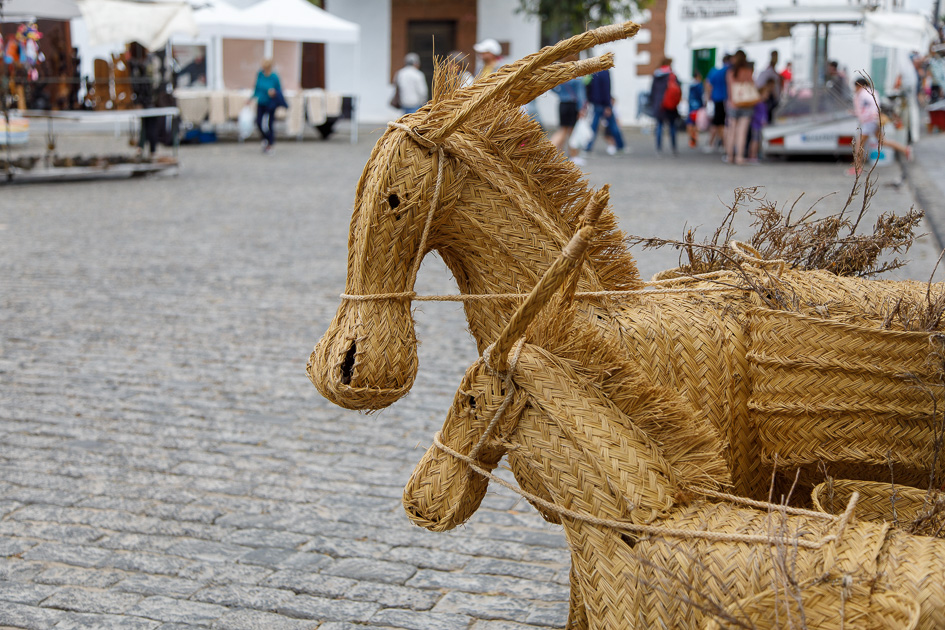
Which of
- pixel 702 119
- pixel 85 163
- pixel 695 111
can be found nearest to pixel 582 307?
pixel 85 163

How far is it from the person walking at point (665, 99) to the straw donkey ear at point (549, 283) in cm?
1799

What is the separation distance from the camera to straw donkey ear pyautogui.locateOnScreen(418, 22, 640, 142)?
2139mm

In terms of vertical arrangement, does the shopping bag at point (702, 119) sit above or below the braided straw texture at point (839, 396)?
above

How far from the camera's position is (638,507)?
1951mm

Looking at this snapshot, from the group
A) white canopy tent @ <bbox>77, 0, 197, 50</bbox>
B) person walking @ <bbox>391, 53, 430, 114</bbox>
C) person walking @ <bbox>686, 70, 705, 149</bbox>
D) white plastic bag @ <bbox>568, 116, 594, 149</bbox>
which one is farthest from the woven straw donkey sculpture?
person walking @ <bbox>686, 70, 705, 149</bbox>

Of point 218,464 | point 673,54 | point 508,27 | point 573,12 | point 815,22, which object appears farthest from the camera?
point 508,27

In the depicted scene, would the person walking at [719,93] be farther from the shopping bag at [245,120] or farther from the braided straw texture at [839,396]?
the braided straw texture at [839,396]

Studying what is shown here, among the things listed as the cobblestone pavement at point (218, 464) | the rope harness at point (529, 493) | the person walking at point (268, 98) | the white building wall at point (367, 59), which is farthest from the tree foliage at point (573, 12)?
the rope harness at point (529, 493)

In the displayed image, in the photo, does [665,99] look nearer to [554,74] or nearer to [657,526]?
[554,74]

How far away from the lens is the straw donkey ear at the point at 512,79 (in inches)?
84.2

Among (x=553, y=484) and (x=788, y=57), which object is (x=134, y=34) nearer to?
(x=553, y=484)

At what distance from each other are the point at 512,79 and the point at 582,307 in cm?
55

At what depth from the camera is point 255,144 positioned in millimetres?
22906

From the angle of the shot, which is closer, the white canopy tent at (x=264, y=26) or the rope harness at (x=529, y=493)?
the rope harness at (x=529, y=493)
